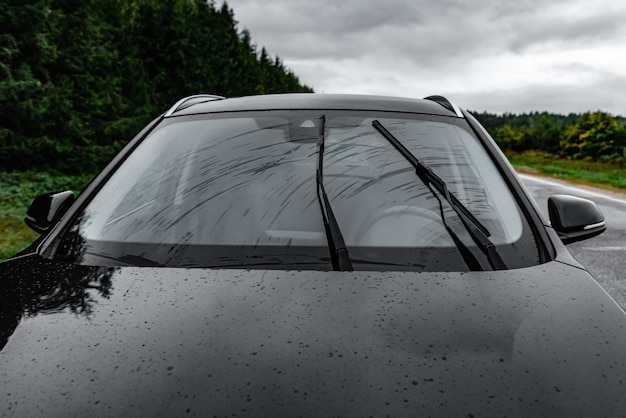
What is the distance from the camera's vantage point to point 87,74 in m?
22.9

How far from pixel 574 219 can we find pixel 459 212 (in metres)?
0.60

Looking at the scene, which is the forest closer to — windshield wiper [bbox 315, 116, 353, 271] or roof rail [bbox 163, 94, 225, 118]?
roof rail [bbox 163, 94, 225, 118]

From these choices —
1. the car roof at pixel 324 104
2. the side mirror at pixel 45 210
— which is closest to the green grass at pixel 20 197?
the side mirror at pixel 45 210

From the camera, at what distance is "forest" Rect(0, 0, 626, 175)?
55.4 feet

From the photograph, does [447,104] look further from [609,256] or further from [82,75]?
[82,75]

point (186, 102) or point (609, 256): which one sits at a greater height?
point (186, 102)

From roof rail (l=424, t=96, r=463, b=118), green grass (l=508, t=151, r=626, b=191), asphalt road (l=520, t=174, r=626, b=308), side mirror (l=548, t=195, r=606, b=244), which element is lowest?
green grass (l=508, t=151, r=626, b=191)

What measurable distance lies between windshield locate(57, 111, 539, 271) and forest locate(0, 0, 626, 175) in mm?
15574

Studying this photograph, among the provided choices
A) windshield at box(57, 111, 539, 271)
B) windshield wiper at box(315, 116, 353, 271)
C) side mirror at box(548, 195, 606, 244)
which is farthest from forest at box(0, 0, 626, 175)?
side mirror at box(548, 195, 606, 244)

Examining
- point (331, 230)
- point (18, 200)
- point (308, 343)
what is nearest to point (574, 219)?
point (331, 230)

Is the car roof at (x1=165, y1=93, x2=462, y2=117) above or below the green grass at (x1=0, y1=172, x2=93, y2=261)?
above

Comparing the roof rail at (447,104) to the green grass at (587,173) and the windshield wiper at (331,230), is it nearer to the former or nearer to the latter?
the windshield wiper at (331,230)

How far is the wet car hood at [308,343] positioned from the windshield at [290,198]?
0.38ft

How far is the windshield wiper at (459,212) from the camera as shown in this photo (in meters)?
1.69
